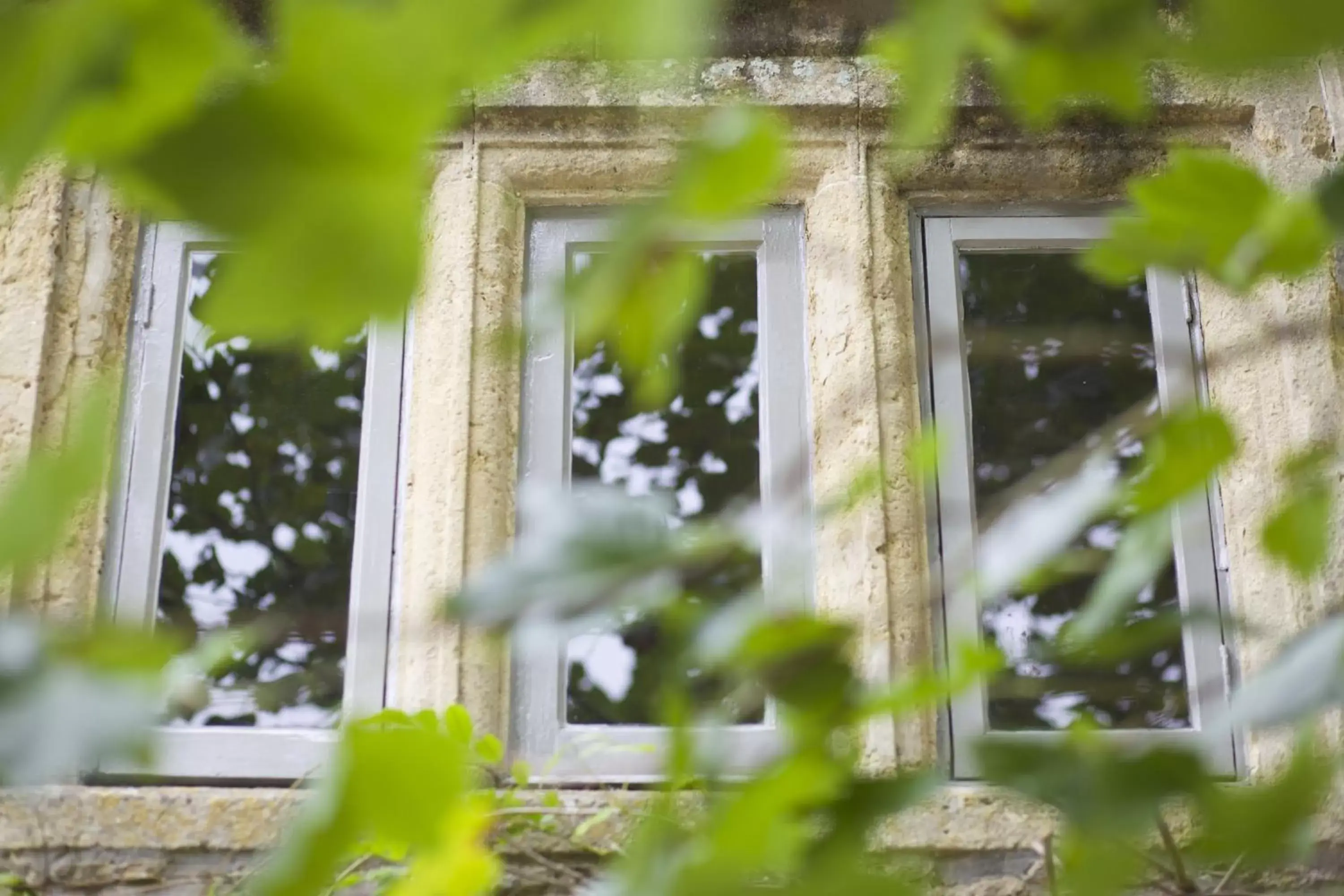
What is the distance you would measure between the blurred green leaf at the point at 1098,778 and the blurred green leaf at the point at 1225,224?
141mm

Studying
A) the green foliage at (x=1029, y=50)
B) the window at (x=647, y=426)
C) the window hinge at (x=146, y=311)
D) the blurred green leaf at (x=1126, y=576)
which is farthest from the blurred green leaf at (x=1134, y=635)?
the window hinge at (x=146, y=311)

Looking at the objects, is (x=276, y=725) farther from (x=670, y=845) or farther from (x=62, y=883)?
(x=670, y=845)

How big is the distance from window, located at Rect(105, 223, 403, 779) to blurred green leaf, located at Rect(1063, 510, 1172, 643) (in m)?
1.59

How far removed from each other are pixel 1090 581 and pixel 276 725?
1305 millimetres

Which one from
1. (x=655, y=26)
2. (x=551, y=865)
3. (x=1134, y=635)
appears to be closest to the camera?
(x=655, y=26)

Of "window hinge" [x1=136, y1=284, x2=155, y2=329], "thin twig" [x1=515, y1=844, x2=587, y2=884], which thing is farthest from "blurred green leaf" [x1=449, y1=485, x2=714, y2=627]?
"window hinge" [x1=136, y1=284, x2=155, y2=329]

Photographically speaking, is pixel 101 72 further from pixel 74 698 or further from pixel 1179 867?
pixel 1179 867

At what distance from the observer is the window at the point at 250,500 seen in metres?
1.78

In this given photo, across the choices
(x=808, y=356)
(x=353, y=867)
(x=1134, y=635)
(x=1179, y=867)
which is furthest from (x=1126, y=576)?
(x=808, y=356)

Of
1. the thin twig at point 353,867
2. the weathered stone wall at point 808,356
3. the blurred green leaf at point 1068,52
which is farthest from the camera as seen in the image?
the weathered stone wall at point 808,356

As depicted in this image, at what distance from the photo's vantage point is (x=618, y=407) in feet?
6.53

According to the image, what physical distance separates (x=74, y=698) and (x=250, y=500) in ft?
6.15

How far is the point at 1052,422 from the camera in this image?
6.66ft

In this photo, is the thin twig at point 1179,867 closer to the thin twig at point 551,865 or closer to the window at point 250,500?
the thin twig at point 551,865
